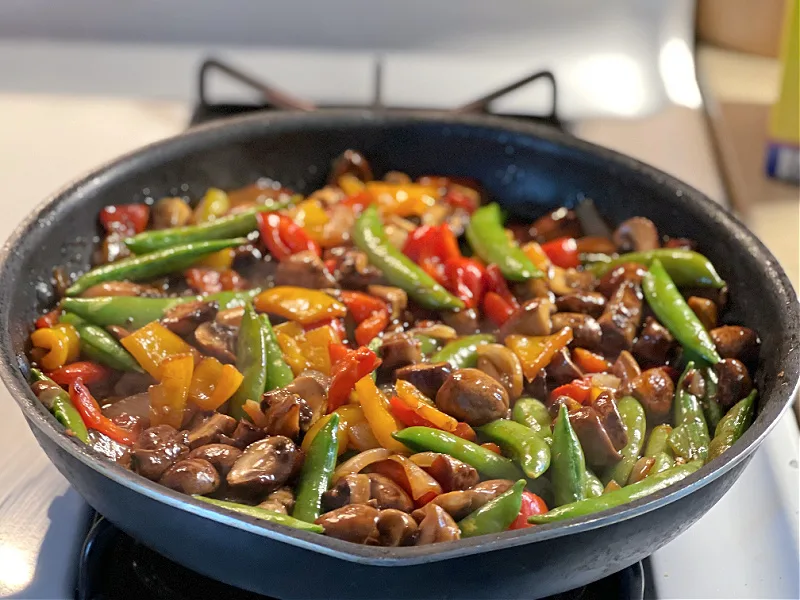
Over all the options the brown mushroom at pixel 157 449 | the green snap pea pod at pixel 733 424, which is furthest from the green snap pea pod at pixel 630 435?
the brown mushroom at pixel 157 449

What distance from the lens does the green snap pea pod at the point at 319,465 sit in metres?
1.39

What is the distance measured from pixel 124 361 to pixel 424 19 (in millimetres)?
2025

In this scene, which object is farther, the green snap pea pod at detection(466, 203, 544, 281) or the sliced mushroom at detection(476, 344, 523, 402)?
the green snap pea pod at detection(466, 203, 544, 281)

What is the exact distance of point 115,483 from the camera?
124 centimetres

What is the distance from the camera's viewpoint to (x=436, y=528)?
1288 mm

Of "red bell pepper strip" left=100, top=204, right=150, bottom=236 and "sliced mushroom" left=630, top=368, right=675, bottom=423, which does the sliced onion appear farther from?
"red bell pepper strip" left=100, top=204, right=150, bottom=236

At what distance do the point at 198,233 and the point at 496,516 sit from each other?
109 centimetres

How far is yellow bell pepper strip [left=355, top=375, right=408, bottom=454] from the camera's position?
4.89ft

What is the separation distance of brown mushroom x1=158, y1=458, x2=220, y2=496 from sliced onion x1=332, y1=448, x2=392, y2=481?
0.21m

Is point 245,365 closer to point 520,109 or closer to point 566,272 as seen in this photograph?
point 566,272

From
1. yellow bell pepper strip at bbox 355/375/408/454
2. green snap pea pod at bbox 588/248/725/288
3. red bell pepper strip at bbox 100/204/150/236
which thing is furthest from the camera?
red bell pepper strip at bbox 100/204/150/236

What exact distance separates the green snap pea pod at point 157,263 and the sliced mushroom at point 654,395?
0.96 m

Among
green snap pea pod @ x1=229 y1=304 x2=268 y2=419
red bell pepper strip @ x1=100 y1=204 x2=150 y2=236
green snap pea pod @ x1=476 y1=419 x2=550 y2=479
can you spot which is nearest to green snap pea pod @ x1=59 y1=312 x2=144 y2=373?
green snap pea pod @ x1=229 y1=304 x2=268 y2=419

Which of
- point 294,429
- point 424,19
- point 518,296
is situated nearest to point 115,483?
point 294,429
